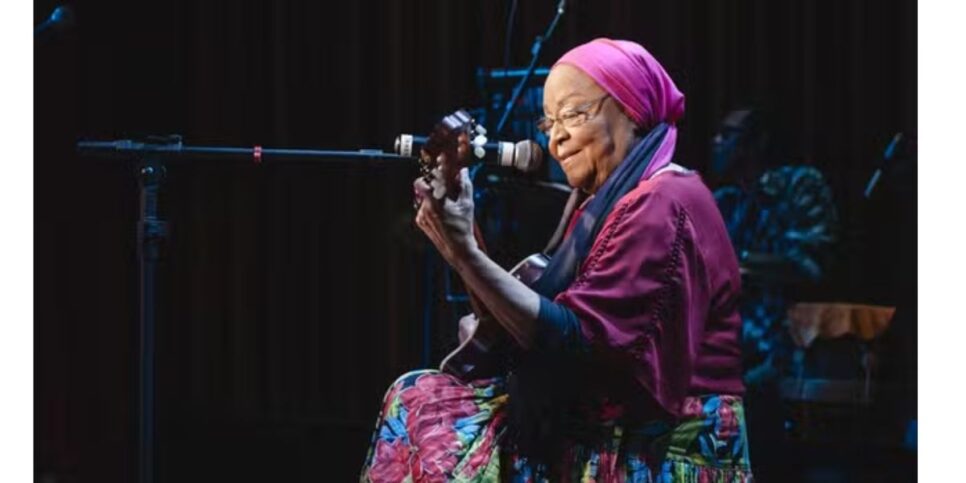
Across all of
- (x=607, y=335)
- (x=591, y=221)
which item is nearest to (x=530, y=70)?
(x=591, y=221)

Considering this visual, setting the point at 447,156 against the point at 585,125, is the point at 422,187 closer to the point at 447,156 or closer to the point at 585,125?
the point at 447,156

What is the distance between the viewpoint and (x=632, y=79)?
2260 mm

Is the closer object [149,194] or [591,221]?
[591,221]

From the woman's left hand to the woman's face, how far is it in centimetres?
35

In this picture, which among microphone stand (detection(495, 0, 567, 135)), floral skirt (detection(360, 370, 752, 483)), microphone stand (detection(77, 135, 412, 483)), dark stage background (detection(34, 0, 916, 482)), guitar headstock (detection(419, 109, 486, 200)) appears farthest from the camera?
dark stage background (detection(34, 0, 916, 482))

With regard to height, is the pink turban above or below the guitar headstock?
above

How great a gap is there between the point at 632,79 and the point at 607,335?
52 centimetres

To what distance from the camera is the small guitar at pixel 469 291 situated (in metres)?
2.00

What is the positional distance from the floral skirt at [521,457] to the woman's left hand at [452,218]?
341 mm

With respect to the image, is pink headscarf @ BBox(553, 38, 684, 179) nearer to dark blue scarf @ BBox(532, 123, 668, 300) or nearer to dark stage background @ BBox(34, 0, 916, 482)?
dark blue scarf @ BBox(532, 123, 668, 300)

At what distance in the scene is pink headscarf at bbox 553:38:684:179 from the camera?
2.25m

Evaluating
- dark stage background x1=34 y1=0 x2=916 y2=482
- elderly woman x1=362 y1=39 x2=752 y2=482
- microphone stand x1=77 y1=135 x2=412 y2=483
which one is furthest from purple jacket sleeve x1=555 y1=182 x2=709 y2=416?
dark stage background x1=34 y1=0 x2=916 y2=482

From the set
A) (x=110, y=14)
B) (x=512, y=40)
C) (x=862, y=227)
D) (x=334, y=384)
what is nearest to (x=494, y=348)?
(x=512, y=40)
